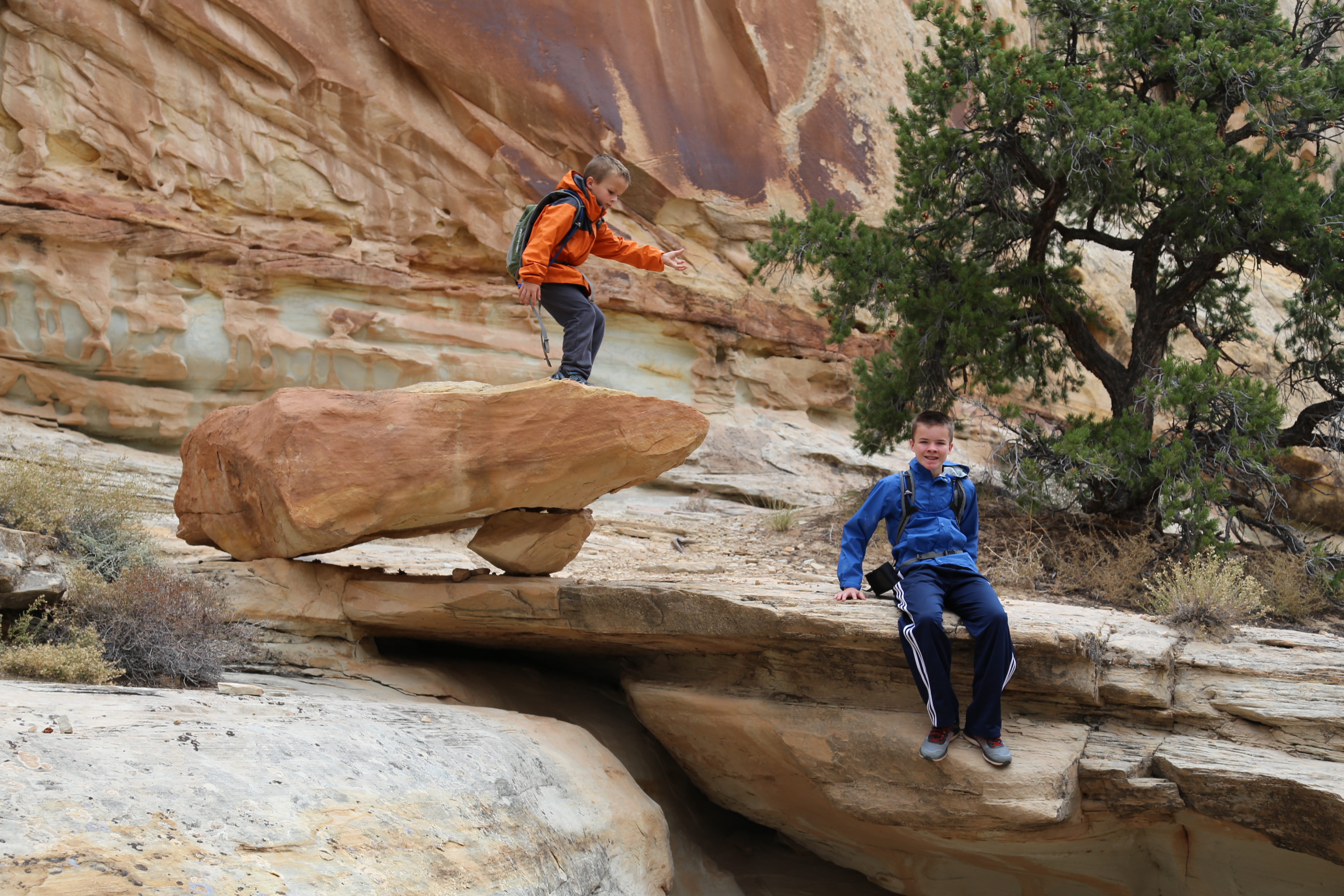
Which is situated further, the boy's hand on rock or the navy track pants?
the boy's hand on rock

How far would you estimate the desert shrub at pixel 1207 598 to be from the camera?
529cm

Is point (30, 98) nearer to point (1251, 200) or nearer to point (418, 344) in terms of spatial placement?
point (418, 344)

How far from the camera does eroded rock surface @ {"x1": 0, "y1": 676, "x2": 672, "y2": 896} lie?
115 inches

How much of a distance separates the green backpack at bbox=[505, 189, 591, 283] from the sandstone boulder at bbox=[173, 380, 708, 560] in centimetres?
82

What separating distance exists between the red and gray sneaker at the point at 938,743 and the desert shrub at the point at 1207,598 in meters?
1.81

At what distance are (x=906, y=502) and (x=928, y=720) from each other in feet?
4.20

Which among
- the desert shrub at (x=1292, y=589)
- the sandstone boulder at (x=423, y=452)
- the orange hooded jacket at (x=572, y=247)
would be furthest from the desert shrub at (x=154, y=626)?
the desert shrub at (x=1292, y=589)

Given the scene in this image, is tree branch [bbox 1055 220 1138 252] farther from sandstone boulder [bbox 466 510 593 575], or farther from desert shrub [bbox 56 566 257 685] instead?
desert shrub [bbox 56 566 257 685]

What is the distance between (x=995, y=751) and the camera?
4.48 metres

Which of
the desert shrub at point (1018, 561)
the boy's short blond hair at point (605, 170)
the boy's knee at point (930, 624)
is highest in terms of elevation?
the boy's short blond hair at point (605, 170)

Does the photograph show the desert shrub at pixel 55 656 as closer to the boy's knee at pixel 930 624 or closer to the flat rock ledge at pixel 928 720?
the flat rock ledge at pixel 928 720

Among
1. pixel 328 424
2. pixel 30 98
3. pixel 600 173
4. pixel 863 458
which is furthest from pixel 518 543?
pixel 30 98

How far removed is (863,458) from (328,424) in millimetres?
8352

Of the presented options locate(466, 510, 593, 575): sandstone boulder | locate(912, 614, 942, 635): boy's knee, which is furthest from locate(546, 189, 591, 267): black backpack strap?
locate(912, 614, 942, 635): boy's knee
